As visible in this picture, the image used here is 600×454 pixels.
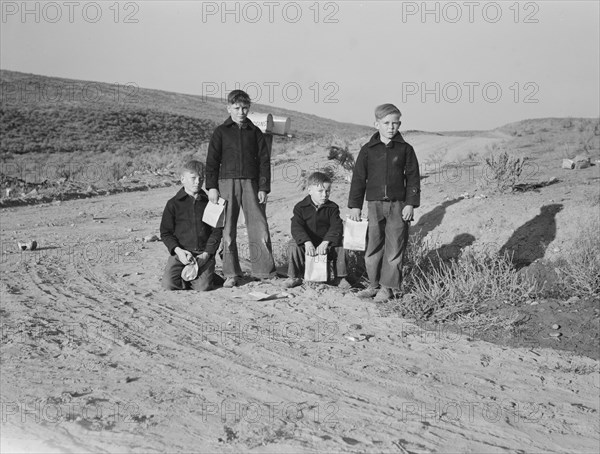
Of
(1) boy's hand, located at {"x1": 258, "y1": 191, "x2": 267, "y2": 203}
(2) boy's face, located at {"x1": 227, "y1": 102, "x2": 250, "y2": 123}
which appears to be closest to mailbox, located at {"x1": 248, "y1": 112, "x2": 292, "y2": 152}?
(2) boy's face, located at {"x1": 227, "y1": 102, "x2": 250, "y2": 123}

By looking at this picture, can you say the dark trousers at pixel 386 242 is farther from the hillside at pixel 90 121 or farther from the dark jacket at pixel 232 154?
the hillside at pixel 90 121

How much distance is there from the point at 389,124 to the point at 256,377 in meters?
2.86

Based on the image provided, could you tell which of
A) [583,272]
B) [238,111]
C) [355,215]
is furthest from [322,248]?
[583,272]

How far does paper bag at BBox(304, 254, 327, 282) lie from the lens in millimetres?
7109

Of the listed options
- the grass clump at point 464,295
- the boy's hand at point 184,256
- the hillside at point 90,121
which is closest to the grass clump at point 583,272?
the grass clump at point 464,295

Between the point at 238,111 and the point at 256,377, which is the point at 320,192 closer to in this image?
the point at 238,111

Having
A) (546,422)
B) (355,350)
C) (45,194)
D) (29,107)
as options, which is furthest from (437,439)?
(29,107)

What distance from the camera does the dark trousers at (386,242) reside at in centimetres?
673

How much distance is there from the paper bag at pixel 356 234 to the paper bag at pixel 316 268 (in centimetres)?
36

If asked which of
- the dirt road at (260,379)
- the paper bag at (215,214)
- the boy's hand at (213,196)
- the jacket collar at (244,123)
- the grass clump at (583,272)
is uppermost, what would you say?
the jacket collar at (244,123)

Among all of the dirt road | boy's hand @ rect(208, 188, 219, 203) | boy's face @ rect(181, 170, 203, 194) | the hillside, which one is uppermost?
the hillside

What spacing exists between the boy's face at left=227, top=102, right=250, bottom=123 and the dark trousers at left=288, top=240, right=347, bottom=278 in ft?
4.45

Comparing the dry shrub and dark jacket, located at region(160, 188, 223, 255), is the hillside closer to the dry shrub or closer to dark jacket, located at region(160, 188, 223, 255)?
the dry shrub

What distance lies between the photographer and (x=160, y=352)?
529cm
